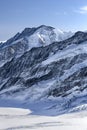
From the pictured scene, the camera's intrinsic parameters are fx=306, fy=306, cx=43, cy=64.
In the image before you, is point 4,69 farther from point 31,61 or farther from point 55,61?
point 55,61

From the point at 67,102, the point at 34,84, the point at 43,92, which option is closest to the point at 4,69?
the point at 34,84

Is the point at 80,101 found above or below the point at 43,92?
below

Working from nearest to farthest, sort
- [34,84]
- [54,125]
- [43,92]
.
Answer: [54,125] < [43,92] < [34,84]

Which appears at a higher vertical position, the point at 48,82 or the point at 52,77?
the point at 52,77

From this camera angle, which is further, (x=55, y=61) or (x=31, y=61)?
(x=31, y=61)

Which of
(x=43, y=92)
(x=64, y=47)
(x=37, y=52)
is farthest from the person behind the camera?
(x=37, y=52)

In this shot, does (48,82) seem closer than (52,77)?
Yes

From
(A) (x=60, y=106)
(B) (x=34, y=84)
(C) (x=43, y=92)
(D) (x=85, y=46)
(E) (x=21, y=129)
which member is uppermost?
(D) (x=85, y=46)

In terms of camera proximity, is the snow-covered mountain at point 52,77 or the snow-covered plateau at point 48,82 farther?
the snow-covered mountain at point 52,77
